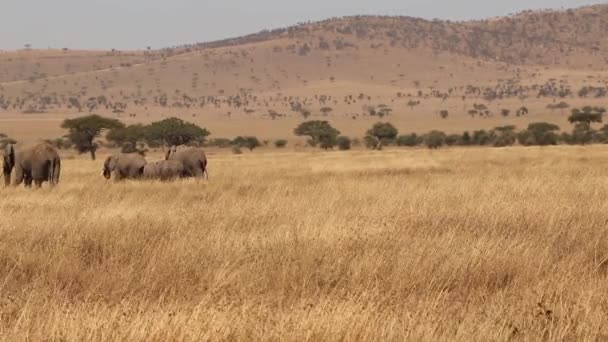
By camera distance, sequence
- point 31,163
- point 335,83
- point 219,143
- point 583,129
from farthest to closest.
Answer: point 335,83 → point 219,143 → point 583,129 → point 31,163

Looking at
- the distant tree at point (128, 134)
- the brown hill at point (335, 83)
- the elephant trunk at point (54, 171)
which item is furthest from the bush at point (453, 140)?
the elephant trunk at point (54, 171)

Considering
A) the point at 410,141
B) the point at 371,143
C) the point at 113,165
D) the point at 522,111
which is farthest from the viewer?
the point at 522,111

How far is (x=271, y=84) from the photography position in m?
163

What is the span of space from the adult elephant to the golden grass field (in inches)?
475

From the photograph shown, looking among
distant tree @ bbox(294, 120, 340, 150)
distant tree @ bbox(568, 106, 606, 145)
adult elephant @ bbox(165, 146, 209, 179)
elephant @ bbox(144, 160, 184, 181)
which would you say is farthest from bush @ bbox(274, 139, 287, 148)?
elephant @ bbox(144, 160, 184, 181)

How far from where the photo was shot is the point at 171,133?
65.3m

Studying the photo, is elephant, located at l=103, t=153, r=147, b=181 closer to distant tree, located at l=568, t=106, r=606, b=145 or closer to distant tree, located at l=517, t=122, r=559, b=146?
distant tree, located at l=517, t=122, r=559, b=146

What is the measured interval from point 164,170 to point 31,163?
13.6 ft

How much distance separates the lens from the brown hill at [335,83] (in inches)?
4793

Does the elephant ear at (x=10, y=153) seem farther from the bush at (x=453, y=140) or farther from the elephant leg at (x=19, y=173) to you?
the bush at (x=453, y=140)

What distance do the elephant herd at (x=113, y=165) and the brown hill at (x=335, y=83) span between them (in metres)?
73.8

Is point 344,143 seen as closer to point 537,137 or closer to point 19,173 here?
point 537,137

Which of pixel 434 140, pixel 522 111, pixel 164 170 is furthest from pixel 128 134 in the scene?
pixel 522 111

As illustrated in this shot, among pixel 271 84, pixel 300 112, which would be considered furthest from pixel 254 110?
pixel 271 84
